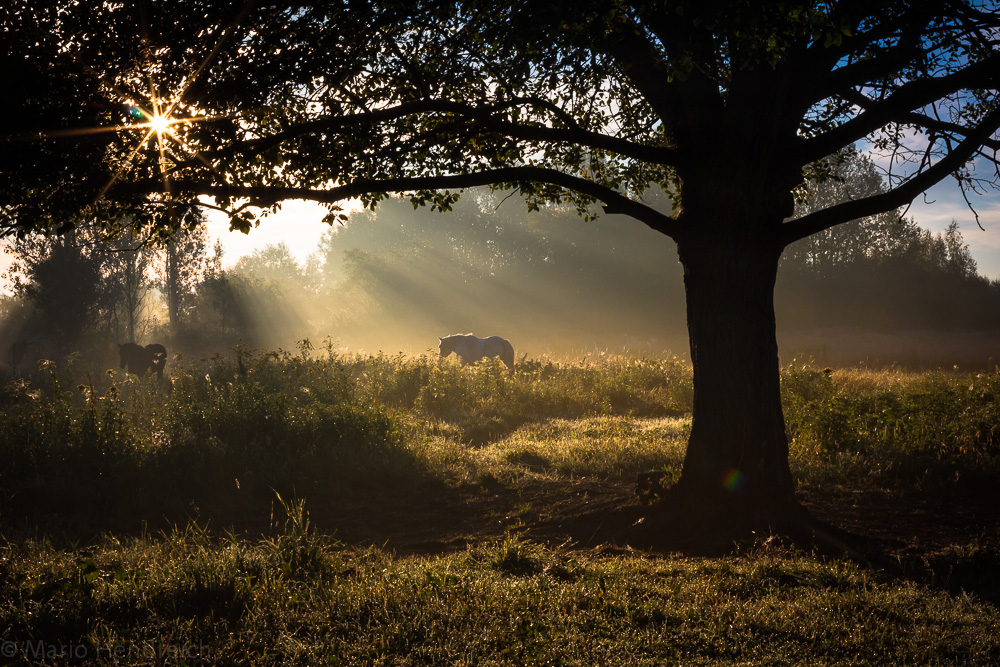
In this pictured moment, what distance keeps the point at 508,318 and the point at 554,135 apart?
4588 centimetres

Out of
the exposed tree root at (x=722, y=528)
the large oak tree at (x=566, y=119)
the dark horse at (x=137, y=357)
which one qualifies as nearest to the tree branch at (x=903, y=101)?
the large oak tree at (x=566, y=119)

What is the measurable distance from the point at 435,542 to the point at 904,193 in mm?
5381

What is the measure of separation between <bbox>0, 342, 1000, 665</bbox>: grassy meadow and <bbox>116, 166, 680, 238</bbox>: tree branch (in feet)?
9.28

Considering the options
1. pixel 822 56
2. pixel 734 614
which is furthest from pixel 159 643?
pixel 822 56

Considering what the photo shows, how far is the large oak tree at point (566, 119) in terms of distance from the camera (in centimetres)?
545

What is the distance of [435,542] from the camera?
20.1ft

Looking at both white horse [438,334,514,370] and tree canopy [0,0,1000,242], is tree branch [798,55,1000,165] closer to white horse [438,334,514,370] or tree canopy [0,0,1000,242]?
tree canopy [0,0,1000,242]

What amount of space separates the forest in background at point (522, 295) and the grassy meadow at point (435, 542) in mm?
16991

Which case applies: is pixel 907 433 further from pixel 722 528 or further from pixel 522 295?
pixel 522 295

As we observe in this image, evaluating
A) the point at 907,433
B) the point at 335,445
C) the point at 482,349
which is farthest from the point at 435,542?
the point at 482,349

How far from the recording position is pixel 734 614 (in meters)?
3.84

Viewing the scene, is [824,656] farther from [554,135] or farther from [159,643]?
[554,135]

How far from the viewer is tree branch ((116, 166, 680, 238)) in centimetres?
577

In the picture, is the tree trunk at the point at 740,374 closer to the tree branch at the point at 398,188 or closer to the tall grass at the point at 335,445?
the tree branch at the point at 398,188
